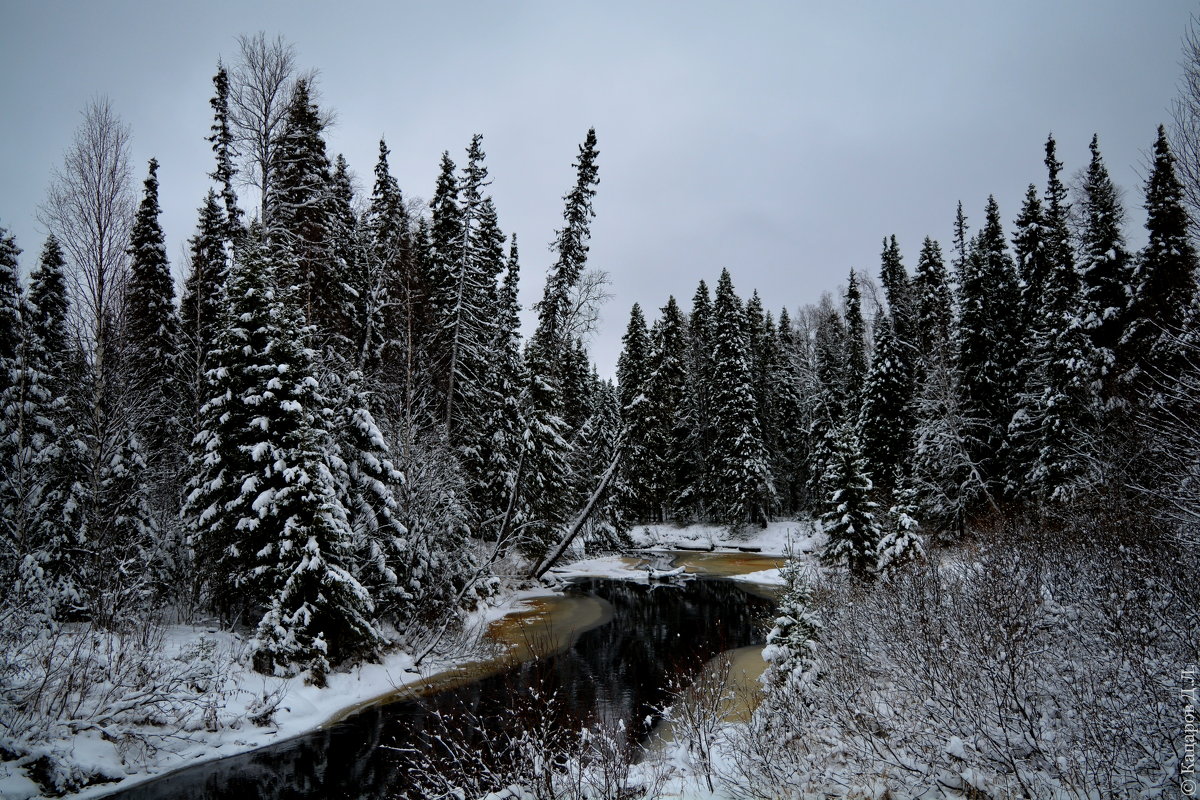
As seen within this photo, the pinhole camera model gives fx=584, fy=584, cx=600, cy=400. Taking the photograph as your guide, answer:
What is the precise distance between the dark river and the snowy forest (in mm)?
1758

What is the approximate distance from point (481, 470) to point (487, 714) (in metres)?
15.7

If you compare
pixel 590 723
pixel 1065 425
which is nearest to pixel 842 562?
pixel 1065 425

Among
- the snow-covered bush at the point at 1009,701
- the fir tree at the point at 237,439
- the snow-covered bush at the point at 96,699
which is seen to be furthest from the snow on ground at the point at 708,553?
the snow-covered bush at the point at 96,699

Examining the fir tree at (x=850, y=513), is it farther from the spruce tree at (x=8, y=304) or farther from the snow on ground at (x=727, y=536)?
the spruce tree at (x=8, y=304)

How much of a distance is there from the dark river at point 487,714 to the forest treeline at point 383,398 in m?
3.02

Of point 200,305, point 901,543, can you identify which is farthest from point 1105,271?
point 200,305

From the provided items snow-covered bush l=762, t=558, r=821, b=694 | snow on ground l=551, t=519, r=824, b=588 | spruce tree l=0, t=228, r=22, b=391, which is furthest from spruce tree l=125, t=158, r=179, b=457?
snow-covered bush l=762, t=558, r=821, b=694

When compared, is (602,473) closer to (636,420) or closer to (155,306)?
(636,420)

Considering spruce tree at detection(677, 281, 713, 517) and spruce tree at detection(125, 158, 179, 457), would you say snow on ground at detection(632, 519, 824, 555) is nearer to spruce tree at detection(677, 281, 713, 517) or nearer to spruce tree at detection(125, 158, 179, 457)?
spruce tree at detection(677, 281, 713, 517)

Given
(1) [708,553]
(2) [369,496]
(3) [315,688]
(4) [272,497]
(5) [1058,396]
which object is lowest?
(1) [708,553]

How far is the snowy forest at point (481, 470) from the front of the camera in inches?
284

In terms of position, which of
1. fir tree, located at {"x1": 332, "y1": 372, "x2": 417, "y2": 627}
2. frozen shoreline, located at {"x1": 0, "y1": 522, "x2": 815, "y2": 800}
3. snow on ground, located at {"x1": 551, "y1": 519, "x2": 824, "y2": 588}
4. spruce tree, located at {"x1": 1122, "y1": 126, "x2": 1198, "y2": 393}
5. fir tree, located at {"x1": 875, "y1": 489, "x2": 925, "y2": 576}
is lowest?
snow on ground, located at {"x1": 551, "y1": 519, "x2": 824, "y2": 588}

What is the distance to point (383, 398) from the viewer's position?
21812 millimetres

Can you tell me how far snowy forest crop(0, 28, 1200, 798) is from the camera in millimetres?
7215
